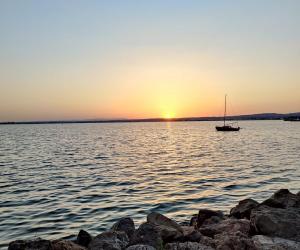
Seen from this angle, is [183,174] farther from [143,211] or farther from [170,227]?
[170,227]

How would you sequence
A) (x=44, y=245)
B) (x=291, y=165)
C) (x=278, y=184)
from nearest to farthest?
(x=44, y=245)
(x=278, y=184)
(x=291, y=165)

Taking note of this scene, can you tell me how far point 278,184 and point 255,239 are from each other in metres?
15.3

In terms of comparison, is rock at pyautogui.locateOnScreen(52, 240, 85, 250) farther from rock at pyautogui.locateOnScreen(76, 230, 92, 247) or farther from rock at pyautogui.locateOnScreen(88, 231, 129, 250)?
rock at pyautogui.locateOnScreen(76, 230, 92, 247)

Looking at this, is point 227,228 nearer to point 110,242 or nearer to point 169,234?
point 169,234

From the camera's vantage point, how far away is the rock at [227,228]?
11.3m

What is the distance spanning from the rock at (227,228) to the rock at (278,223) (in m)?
0.53

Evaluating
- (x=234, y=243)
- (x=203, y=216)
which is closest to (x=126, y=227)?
(x=203, y=216)

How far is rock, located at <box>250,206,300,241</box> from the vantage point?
10.1 meters

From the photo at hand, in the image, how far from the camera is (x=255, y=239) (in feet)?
31.6

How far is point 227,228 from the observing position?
11.5m

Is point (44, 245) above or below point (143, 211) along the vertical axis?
above

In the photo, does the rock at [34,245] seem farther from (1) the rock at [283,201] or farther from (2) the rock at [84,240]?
(1) the rock at [283,201]

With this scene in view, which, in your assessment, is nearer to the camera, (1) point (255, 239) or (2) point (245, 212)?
(1) point (255, 239)

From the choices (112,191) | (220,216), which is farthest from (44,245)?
(112,191)
